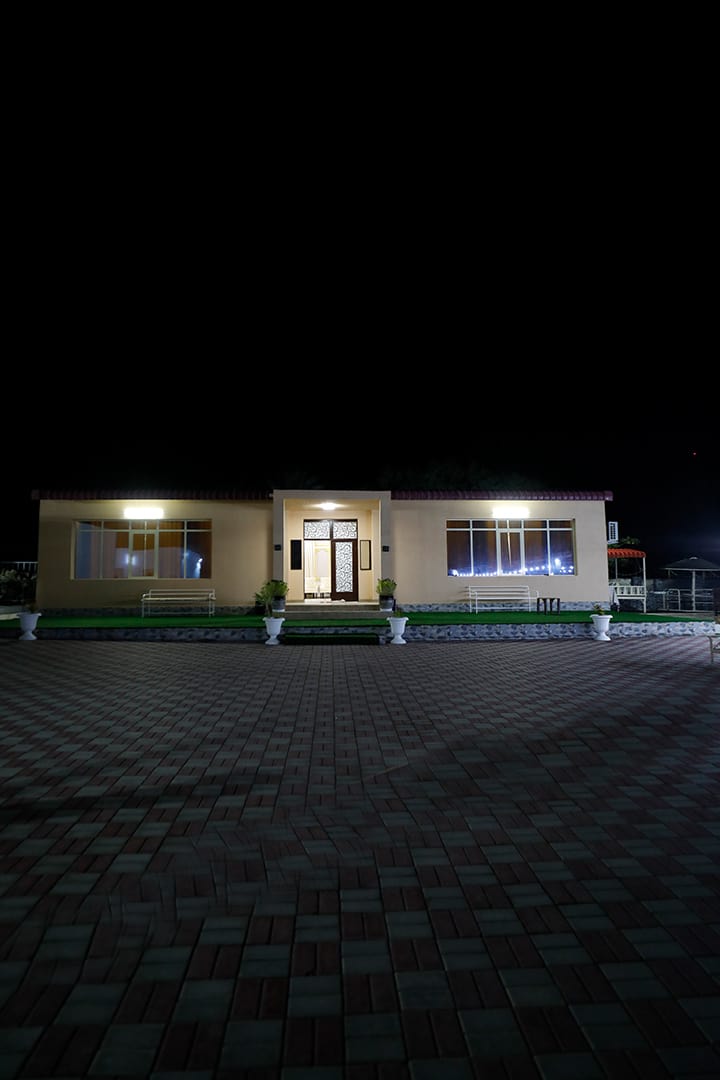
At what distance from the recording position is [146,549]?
17172mm

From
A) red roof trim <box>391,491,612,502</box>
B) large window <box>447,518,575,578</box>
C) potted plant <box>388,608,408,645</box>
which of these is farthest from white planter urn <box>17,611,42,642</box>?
large window <box>447,518,575,578</box>

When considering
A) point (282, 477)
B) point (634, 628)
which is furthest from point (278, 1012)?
point (282, 477)

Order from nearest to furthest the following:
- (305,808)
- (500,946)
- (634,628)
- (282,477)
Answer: (500,946), (305,808), (634,628), (282,477)

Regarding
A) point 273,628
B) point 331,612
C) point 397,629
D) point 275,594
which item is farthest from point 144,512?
point 397,629

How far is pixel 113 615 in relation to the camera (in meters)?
16.5

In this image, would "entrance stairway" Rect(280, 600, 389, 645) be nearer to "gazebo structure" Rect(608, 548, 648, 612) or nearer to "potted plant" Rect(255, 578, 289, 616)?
"potted plant" Rect(255, 578, 289, 616)

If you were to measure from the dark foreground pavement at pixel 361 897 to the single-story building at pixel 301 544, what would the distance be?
10981mm

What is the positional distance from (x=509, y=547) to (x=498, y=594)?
4.81 feet

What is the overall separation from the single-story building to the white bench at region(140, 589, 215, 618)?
0.79 feet

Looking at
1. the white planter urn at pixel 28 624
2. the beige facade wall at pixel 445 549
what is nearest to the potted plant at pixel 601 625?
the beige facade wall at pixel 445 549

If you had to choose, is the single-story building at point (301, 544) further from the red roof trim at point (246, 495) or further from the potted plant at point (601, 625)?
the potted plant at point (601, 625)

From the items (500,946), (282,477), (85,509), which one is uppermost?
(282,477)

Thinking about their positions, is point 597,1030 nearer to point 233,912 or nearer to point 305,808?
point 233,912

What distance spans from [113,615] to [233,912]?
1518 centimetres
